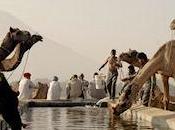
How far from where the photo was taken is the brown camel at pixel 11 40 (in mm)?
12688

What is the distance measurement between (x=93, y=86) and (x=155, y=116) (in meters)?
20.6

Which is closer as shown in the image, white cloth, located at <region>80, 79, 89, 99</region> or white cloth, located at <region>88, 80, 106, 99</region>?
white cloth, located at <region>88, 80, 106, 99</region>

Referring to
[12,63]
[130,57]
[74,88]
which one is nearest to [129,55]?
[130,57]

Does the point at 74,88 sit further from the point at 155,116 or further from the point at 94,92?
the point at 155,116

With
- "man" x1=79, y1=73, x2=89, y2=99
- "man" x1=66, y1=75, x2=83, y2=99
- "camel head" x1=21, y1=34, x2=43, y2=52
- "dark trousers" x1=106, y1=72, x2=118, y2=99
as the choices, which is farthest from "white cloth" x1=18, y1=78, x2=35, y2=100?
"camel head" x1=21, y1=34, x2=43, y2=52

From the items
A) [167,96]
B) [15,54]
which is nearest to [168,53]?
[167,96]

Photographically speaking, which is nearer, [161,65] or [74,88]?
[161,65]

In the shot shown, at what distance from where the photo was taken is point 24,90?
88.9ft

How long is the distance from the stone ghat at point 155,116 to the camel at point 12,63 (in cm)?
380

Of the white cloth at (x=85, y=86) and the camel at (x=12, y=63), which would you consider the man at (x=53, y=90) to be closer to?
the white cloth at (x=85, y=86)

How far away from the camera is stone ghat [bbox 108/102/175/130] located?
48.2ft

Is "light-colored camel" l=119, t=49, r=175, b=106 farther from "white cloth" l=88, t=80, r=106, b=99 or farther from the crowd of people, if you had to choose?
"white cloth" l=88, t=80, r=106, b=99

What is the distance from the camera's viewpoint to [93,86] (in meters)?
36.7

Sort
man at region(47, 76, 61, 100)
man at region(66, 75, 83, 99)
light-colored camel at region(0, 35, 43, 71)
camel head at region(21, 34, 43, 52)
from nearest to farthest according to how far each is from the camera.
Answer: light-colored camel at region(0, 35, 43, 71)
camel head at region(21, 34, 43, 52)
man at region(47, 76, 61, 100)
man at region(66, 75, 83, 99)
